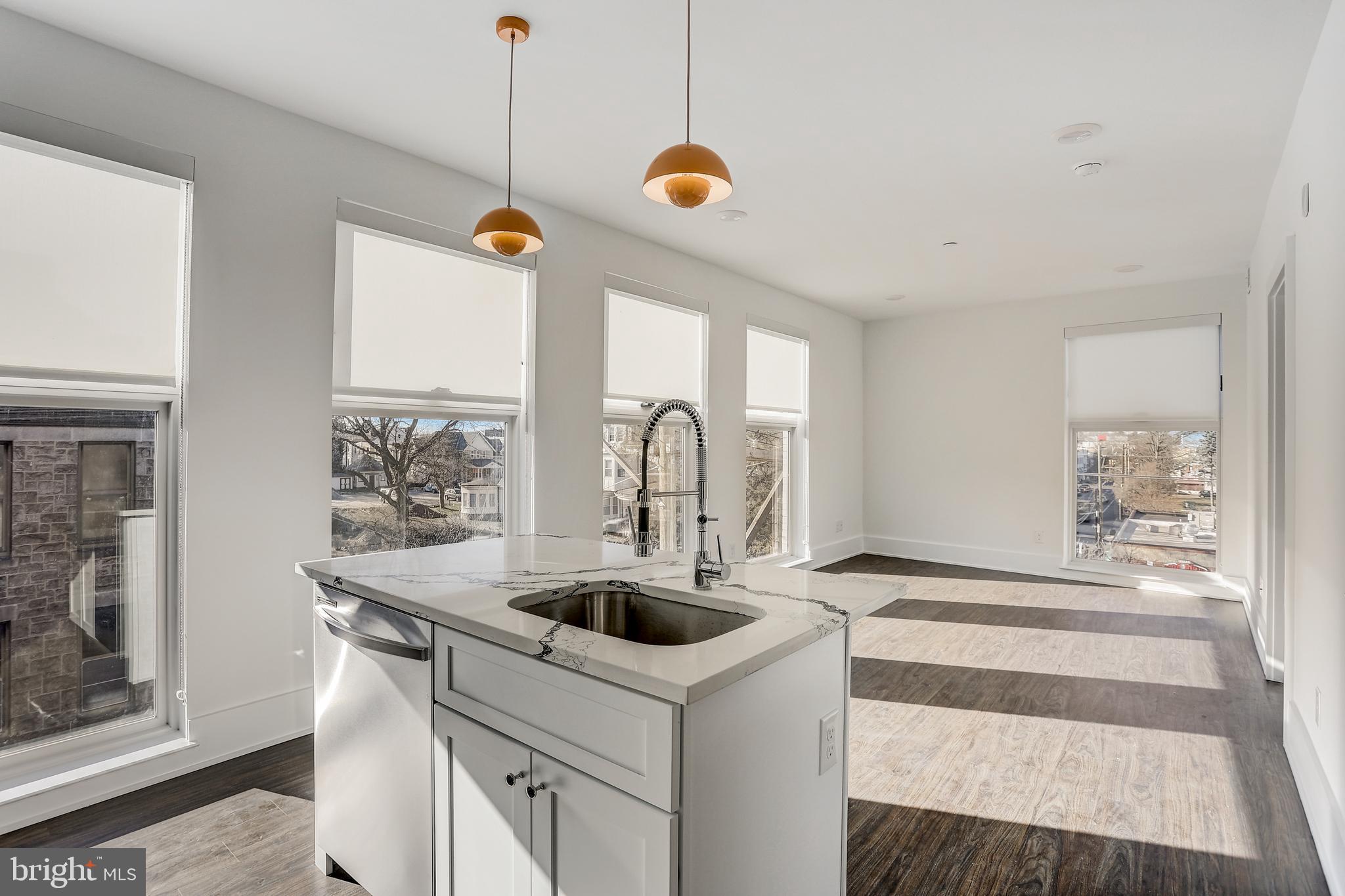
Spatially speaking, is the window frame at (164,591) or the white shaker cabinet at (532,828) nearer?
the white shaker cabinet at (532,828)

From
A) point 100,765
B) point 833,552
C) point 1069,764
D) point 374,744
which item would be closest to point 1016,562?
point 833,552

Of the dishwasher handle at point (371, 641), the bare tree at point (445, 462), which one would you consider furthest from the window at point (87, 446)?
the dishwasher handle at point (371, 641)

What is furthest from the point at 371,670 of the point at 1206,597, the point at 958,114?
the point at 1206,597

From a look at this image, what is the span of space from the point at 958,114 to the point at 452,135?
2190 mm

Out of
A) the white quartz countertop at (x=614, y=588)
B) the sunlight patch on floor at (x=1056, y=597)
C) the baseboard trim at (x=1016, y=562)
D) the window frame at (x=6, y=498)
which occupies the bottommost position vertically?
the sunlight patch on floor at (x=1056, y=597)

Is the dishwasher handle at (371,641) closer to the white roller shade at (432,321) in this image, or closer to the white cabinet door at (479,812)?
the white cabinet door at (479,812)

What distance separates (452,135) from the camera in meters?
3.10

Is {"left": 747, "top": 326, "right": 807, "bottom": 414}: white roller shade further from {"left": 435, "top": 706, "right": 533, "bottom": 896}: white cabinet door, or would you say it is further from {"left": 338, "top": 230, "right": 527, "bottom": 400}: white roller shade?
{"left": 435, "top": 706, "right": 533, "bottom": 896}: white cabinet door

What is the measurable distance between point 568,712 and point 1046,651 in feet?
12.4

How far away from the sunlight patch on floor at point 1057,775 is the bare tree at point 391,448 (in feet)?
7.65

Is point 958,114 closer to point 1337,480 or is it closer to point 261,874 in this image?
point 1337,480

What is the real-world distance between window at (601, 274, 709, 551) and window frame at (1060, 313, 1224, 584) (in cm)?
356

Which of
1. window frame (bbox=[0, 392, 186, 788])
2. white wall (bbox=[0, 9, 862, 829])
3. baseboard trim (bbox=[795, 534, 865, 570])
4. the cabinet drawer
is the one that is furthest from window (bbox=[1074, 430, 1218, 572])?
window frame (bbox=[0, 392, 186, 788])

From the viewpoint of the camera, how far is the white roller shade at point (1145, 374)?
5609mm
